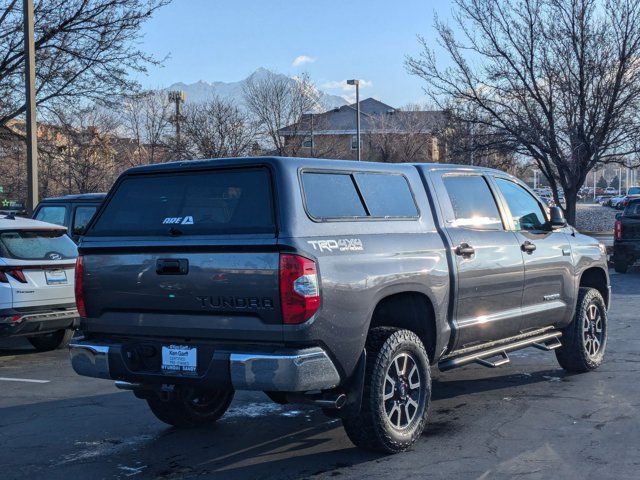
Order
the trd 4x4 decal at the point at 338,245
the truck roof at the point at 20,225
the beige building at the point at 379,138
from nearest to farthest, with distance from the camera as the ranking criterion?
1. the trd 4x4 decal at the point at 338,245
2. the truck roof at the point at 20,225
3. the beige building at the point at 379,138

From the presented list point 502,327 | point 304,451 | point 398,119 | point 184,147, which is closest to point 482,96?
point 184,147

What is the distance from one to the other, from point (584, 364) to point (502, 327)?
1.70 meters

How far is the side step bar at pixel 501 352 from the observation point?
20.8 ft

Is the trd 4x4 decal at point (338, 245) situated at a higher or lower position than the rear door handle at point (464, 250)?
higher

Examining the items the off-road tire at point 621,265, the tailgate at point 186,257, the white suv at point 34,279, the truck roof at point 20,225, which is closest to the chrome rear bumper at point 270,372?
the tailgate at point 186,257

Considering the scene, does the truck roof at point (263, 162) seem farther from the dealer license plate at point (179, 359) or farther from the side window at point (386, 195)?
the dealer license plate at point (179, 359)

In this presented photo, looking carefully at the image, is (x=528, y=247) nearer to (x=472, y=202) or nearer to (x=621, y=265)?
(x=472, y=202)

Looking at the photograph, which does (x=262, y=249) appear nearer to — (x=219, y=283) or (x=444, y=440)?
(x=219, y=283)

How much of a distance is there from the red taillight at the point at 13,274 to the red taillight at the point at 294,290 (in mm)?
5311

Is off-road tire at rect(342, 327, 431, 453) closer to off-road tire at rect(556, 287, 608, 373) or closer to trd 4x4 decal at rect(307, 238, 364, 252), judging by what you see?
trd 4x4 decal at rect(307, 238, 364, 252)

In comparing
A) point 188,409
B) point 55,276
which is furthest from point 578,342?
point 55,276

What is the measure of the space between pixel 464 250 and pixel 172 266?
7.78 ft

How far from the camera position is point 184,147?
33.0 m

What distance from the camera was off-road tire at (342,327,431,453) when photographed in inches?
208
